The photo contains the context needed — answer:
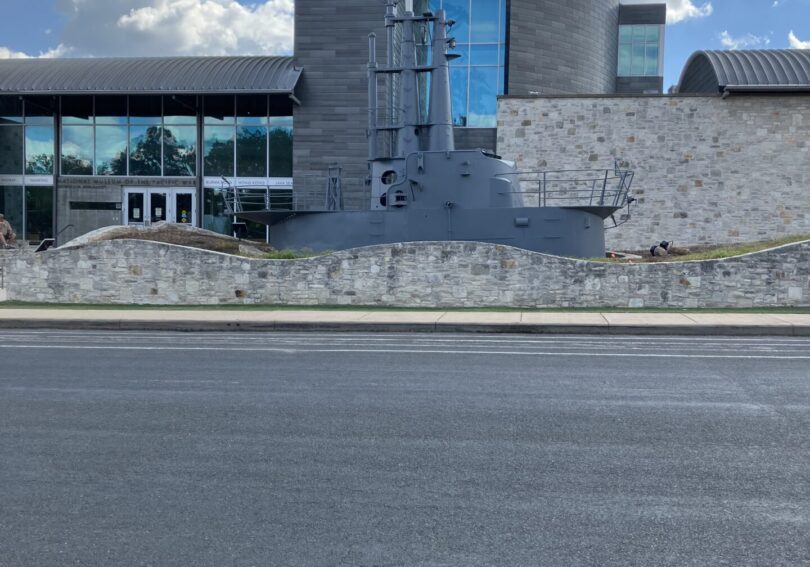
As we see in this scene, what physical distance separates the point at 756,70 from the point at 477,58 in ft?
36.8

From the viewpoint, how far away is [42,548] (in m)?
4.21

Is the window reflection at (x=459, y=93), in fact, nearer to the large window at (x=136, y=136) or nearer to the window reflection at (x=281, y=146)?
the window reflection at (x=281, y=146)

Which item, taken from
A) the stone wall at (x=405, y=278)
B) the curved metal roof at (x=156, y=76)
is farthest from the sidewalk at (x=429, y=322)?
the curved metal roof at (x=156, y=76)

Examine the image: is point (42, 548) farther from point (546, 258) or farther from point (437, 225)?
point (437, 225)

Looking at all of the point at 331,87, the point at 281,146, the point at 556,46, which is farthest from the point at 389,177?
the point at 556,46

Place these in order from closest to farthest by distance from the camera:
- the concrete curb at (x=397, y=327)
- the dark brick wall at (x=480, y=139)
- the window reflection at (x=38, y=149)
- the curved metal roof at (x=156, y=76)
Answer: the concrete curb at (x=397, y=327), the curved metal roof at (x=156, y=76), the dark brick wall at (x=480, y=139), the window reflection at (x=38, y=149)

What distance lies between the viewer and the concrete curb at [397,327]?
1395 cm

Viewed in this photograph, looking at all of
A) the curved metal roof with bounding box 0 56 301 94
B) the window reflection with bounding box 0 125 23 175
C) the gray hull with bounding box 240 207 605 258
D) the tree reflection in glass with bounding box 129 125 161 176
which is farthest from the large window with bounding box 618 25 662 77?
the window reflection with bounding box 0 125 23 175

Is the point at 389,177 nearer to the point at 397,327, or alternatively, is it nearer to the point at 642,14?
the point at 397,327

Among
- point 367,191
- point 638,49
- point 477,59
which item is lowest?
point 367,191

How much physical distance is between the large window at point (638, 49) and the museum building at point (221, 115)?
794 centimetres

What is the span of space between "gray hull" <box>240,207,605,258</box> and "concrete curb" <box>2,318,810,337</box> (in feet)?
17.2

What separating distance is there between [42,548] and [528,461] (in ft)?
10.5

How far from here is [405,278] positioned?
17750 millimetres
